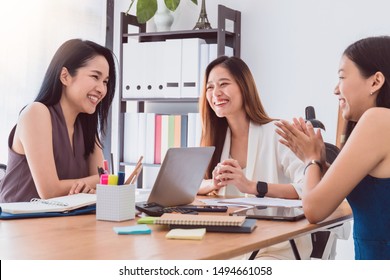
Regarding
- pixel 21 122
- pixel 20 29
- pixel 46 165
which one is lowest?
pixel 46 165

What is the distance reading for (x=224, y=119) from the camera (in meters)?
2.71

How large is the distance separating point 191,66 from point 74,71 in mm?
1362

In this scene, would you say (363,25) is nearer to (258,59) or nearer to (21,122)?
(258,59)

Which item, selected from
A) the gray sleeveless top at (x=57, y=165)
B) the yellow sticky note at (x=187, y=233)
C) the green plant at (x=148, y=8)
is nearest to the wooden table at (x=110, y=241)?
the yellow sticky note at (x=187, y=233)

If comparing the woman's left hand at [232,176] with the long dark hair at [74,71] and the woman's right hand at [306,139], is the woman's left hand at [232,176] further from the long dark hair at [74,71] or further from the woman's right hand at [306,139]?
the long dark hair at [74,71]

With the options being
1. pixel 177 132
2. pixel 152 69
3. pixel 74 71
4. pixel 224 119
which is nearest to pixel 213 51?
pixel 152 69

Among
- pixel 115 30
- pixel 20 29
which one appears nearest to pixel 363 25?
pixel 115 30

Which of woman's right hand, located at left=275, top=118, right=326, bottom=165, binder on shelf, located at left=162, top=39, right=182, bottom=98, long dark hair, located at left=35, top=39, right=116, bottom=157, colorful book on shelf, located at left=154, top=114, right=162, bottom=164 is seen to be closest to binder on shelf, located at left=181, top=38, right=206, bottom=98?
binder on shelf, located at left=162, top=39, right=182, bottom=98

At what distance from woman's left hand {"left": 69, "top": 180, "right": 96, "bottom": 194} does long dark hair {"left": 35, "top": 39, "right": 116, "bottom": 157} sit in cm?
36

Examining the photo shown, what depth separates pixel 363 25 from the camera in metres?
3.47

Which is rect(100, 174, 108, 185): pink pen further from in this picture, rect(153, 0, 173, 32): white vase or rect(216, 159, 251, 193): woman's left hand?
rect(153, 0, 173, 32): white vase

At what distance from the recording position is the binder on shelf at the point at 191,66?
145 inches

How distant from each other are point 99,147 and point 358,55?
1208mm
